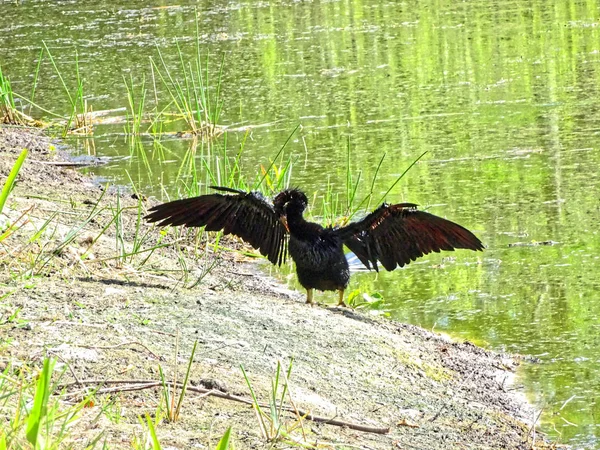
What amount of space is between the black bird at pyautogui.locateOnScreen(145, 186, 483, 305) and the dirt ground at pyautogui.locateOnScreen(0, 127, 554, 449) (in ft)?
0.78

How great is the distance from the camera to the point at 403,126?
29.2ft

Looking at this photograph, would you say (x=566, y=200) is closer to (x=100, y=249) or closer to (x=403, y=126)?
(x=403, y=126)

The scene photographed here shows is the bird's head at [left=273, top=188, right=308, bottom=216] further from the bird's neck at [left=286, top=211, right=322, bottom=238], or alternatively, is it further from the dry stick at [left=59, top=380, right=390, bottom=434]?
the dry stick at [left=59, top=380, right=390, bottom=434]

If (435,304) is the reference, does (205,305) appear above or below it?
above

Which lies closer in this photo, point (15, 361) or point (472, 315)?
point (15, 361)

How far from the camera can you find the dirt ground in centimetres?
334

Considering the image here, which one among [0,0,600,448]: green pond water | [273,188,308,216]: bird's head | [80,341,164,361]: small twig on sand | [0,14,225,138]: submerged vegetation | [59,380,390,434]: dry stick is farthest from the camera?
[0,14,225,138]: submerged vegetation

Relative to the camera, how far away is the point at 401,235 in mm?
5195

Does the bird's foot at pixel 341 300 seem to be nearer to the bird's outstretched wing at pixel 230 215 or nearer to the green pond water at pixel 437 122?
the green pond water at pixel 437 122

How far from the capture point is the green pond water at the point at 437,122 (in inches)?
213

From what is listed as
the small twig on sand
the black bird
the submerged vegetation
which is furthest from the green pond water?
the small twig on sand

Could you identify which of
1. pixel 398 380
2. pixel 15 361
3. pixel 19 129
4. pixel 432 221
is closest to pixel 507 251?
pixel 432 221

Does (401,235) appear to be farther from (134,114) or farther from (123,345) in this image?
(134,114)

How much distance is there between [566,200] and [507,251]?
0.95m
